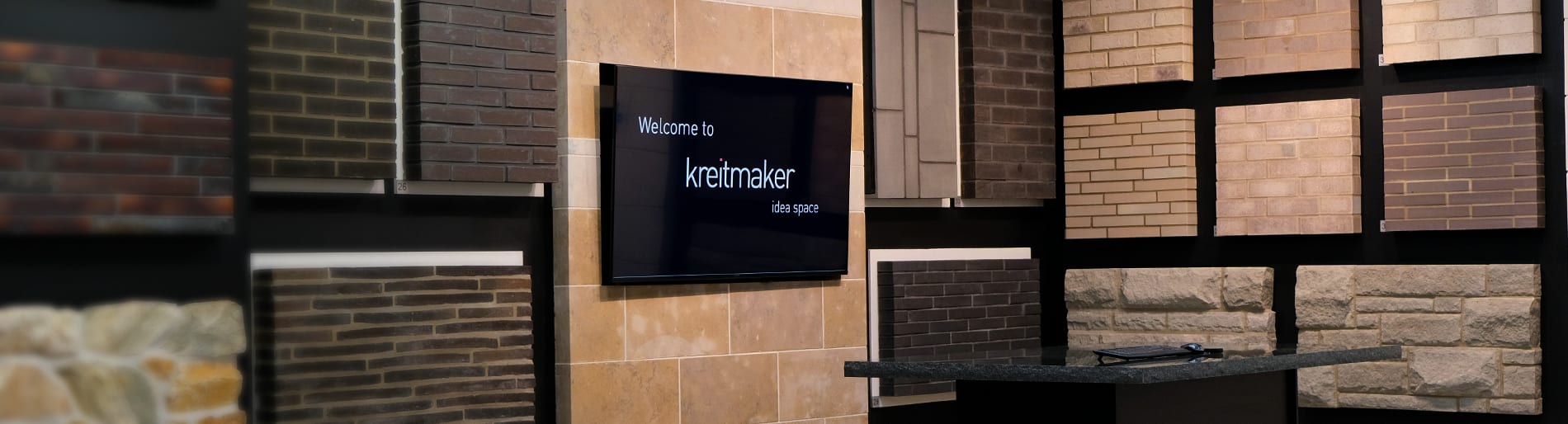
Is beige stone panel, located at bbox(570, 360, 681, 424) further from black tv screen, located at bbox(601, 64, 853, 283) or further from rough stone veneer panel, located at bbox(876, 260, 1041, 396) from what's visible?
rough stone veneer panel, located at bbox(876, 260, 1041, 396)

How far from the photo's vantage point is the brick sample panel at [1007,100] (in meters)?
6.42

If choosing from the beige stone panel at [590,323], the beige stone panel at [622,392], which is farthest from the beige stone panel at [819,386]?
the beige stone panel at [590,323]

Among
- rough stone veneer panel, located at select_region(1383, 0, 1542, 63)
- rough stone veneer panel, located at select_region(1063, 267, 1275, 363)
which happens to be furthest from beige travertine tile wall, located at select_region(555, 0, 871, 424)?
rough stone veneer panel, located at select_region(1383, 0, 1542, 63)

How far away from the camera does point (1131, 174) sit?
257 inches

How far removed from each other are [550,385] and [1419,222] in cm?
365

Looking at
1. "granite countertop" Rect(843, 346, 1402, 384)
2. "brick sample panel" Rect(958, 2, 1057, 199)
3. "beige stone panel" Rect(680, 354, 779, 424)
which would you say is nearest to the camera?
"granite countertop" Rect(843, 346, 1402, 384)

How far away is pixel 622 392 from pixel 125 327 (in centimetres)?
359

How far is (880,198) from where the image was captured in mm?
6195

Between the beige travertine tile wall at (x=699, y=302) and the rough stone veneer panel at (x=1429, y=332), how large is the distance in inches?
78.9

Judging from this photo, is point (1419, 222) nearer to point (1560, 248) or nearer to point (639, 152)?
point (1560, 248)

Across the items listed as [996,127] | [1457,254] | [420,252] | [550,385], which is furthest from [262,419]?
[1457,254]

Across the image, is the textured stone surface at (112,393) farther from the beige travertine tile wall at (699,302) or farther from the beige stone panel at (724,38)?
the beige stone panel at (724,38)

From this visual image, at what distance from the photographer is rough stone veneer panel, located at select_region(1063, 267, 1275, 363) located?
20.2 ft

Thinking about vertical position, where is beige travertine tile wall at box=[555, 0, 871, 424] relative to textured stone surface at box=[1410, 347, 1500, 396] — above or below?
above
